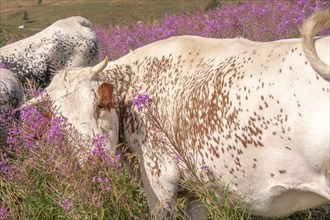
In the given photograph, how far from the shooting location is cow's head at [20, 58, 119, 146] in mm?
3645

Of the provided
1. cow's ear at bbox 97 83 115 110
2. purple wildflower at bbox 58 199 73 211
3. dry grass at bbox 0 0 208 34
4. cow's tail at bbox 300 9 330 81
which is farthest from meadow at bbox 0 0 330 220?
dry grass at bbox 0 0 208 34

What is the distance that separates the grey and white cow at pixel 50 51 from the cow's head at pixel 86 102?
4.28m

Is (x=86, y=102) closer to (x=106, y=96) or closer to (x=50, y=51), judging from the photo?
(x=106, y=96)

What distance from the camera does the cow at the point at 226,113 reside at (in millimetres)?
2496

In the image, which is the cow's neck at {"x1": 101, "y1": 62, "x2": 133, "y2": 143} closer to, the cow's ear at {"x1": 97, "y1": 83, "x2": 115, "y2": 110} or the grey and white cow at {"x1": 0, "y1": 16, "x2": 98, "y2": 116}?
the cow's ear at {"x1": 97, "y1": 83, "x2": 115, "y2": 110}

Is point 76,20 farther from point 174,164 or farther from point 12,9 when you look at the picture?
point 12,9

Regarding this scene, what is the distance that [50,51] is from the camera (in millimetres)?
8984

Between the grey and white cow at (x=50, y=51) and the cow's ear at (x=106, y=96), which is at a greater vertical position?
the cow's ear at (x=106, y=96)

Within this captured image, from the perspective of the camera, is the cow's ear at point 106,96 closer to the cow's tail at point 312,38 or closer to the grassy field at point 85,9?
the cow's tail at point 312,38

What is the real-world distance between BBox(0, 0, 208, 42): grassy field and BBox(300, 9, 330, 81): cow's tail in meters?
78.8

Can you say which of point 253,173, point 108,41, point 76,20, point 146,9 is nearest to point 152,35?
point 108,41

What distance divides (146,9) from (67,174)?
3478 inches

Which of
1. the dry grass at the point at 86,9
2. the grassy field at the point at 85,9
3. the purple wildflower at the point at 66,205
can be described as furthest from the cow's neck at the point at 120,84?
the dry grass at the point at 86,9

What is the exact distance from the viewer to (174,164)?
3.57 meters
